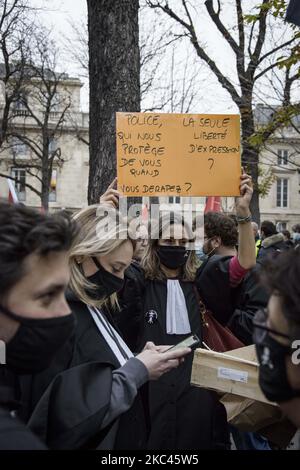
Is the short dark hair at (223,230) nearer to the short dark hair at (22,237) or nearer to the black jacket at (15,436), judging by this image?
the short dark hair at (22,237)

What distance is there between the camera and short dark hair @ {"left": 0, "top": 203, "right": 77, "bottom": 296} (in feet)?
5.18

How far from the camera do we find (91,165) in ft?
14.9

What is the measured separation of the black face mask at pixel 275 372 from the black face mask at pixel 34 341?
2.23ft

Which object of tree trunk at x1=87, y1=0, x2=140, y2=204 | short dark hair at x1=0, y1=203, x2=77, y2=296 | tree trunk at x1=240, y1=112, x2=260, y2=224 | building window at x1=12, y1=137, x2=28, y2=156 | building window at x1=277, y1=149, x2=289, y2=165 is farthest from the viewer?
building window at x1=12, y1=137, x2=28, y2=156

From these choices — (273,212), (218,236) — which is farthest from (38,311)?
(273,212)

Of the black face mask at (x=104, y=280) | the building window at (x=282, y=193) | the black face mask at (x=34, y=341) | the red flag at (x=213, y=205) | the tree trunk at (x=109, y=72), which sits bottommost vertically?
the black face mask at (x=34, y=341)

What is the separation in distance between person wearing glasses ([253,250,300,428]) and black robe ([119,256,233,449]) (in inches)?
49.3

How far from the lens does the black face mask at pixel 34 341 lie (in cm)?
163

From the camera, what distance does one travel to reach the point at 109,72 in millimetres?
4320

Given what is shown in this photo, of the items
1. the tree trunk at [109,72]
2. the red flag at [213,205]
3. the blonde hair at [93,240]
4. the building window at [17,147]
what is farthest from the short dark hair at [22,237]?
the building window at [17,147]

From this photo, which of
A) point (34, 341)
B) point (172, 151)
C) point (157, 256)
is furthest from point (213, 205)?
point (34, 341)

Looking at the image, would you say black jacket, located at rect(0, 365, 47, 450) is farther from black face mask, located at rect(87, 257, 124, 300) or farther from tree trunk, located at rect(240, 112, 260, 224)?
tree trunk, located at rect(240, 112, 260, 224)

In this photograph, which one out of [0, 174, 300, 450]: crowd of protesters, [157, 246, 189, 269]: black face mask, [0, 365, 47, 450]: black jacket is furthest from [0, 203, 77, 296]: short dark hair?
[157, 246, 189, 269]: black face mask
